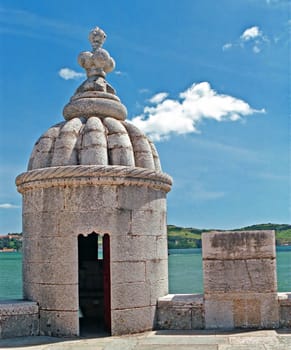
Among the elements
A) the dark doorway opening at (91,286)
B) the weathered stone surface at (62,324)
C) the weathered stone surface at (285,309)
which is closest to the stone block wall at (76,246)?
the weathered stone surface at (62,324)

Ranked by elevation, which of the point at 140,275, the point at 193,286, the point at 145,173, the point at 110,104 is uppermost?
the point at 110,104

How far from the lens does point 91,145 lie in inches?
332

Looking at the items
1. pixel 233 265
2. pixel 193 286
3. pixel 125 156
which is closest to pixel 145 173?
pixel 125 156

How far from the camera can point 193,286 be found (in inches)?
1347

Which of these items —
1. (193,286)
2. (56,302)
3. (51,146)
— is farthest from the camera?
(193,286)

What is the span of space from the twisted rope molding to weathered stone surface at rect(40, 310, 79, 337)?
1.98m

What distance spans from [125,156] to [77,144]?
0.81 meters

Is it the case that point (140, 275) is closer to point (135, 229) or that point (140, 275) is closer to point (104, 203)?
point (135, 229)

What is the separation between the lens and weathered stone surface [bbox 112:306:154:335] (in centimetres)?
805

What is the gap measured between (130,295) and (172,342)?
1.06 metres

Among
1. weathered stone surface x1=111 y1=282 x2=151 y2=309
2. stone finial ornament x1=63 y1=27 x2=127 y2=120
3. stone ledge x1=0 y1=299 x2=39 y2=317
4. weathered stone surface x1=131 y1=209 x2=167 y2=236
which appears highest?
stone finial ornament x1=63 y1=27 x2=127 y2=120

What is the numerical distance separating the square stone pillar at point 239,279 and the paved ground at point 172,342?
333mm

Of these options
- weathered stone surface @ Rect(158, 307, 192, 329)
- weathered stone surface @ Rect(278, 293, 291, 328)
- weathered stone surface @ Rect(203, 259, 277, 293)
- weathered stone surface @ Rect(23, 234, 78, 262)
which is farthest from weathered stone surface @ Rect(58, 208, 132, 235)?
weathered stone surface @ Rect(278, 293, 291, 328)

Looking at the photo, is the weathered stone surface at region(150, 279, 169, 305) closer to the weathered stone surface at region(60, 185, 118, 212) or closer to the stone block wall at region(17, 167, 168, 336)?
the stone block wall at region(17, 167, 168, 336)
